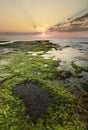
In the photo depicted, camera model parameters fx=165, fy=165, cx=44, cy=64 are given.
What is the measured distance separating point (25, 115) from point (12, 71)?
841 centimetres

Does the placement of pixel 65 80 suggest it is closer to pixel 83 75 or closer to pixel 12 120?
pixel 83 75

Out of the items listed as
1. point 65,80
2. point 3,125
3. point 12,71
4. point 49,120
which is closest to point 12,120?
point 3,125

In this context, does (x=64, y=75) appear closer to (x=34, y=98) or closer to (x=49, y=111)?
(x=34, y=98)

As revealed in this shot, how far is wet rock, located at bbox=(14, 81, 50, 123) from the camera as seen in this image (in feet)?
28.0

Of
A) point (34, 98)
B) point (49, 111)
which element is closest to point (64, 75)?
point (34, 98)

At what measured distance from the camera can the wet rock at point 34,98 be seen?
8.52 metres

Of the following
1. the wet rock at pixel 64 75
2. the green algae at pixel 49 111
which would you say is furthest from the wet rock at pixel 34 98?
the wet rock at pixel 64 75

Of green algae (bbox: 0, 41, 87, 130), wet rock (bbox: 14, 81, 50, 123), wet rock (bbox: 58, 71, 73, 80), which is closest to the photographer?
green algae (bbox: 0, 41, 87, 130)

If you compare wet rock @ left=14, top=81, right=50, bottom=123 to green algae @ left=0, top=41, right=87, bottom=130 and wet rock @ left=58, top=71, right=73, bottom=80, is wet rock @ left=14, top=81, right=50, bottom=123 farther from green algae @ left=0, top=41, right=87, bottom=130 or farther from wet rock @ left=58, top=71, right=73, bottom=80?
wet rock @ left=58, top=71, right=73, bottom=80

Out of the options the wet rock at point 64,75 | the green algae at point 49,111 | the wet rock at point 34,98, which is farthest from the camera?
the wet rock at point 64,75

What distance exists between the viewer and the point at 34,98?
10.2 metres

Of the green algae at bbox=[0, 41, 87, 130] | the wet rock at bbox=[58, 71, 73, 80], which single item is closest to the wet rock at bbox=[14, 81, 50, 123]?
the green algae at bbox=[0, 41, 87, 130]

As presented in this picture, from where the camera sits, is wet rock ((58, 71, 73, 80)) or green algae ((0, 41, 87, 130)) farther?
wet rock ((58, 71, 73, 80))

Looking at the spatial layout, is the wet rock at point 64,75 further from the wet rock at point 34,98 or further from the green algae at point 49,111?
the wet rock at point 34,98
